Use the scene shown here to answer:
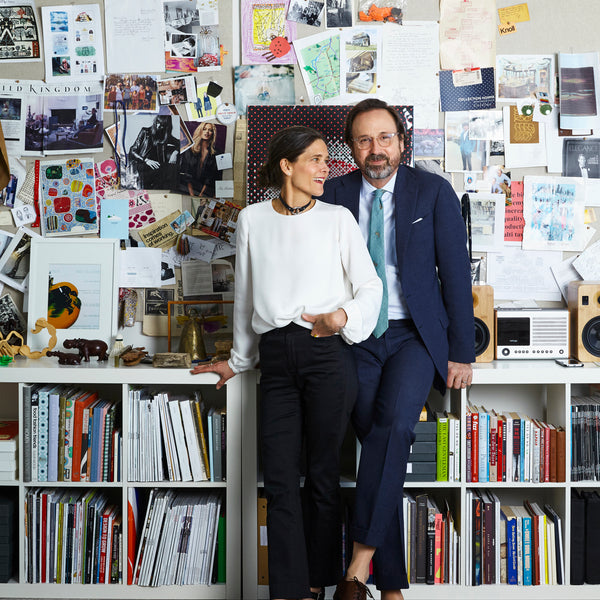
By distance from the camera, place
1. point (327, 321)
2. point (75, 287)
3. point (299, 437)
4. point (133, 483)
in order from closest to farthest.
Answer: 1. point (327, 321)
2. point (299, 437)
3. point (133, 483)
4. point (75, 287)

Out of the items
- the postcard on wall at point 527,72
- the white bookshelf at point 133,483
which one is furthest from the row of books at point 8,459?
the postcard on wall at point 527,72

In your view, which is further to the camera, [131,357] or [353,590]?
[131,357]

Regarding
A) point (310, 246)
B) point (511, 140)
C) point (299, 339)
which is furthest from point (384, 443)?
point (511, 140)

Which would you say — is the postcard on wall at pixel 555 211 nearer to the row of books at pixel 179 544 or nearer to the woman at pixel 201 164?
the woman at pixel 201 164

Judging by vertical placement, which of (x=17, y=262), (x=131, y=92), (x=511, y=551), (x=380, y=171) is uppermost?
(x=131, y=92)

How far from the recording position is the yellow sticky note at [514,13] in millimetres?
2400

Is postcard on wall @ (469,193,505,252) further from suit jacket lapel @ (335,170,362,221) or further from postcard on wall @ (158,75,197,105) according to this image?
postcard on wall @ (158,75,197,105)

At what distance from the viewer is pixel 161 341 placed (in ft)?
8.09

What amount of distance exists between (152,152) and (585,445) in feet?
5.94

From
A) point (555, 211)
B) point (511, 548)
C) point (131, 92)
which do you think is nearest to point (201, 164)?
point (131, 92)

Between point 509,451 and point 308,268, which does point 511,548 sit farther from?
point 308,268

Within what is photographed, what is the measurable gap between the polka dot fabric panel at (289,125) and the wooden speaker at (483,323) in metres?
0.58

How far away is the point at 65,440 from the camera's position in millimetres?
2082

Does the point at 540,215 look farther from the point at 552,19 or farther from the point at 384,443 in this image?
the point at 384,443
